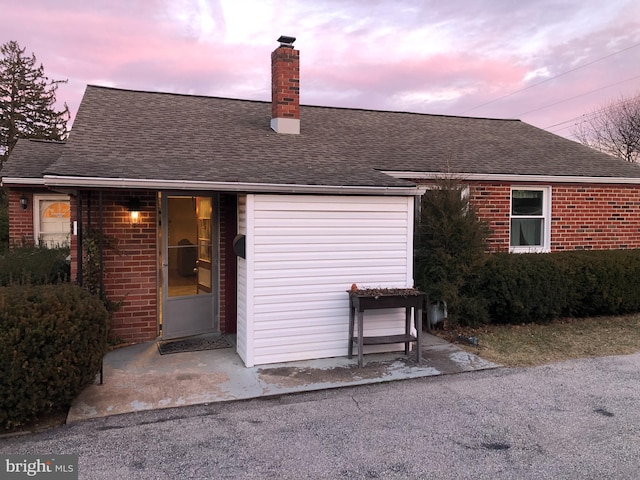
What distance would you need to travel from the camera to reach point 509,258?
8.03 meters

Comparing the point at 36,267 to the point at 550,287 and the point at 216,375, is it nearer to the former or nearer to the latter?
the point at 216,375

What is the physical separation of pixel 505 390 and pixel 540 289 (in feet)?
11.3

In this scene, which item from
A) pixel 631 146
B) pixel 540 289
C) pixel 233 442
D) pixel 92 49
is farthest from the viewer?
pixel 631 146

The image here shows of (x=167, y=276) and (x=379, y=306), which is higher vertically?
(x=167, y=276)

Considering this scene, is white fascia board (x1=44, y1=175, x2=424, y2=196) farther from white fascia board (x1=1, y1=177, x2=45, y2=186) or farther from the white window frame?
the white window frame

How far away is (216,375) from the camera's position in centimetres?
542

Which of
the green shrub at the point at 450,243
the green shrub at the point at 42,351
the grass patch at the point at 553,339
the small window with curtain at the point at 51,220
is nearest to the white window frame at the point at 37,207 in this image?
the small window with curtain at the point at 51,220

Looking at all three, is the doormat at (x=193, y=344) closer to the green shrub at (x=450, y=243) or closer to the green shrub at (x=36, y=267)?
the green shrub at (x=36, y=267)

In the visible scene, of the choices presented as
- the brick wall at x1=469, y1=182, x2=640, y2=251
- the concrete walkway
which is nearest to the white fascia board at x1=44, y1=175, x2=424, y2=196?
the concrete walkway

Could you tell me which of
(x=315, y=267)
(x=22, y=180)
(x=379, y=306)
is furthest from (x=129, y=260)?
(x=379, y=306)

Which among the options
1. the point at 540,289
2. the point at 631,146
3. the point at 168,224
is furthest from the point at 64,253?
the point at 631,146

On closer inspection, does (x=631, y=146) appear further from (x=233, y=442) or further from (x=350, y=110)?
(x=233, y=442)

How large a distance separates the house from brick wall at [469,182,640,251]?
0.03 meters

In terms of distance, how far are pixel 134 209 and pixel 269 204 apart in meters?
2.23
